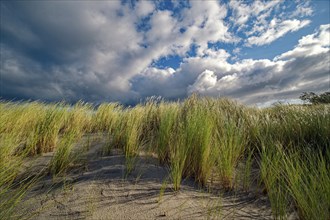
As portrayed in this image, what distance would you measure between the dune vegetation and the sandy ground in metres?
0.14

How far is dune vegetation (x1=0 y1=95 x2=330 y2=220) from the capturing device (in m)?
2.15

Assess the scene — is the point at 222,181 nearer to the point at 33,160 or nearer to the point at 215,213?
the point at 215,213

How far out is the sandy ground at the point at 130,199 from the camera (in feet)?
7.27

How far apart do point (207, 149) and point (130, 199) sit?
3.52ft

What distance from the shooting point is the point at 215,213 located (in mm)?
2162

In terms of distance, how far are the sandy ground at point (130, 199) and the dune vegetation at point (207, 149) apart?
0.14 m

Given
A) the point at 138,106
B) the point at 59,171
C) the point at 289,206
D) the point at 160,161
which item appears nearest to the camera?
the point at 289,206

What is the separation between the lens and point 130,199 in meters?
2.45

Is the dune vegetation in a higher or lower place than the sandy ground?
higher

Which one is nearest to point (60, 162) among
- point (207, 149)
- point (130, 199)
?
point (130, 199)

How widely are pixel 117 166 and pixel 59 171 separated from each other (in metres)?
0.71

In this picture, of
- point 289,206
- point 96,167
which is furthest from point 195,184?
point 96,167

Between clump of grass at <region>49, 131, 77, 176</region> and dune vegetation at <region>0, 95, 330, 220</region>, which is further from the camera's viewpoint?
clump of grass at <region>49, 131, 77, 176</region>

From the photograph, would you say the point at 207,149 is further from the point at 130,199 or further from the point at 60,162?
the point at 60,162
